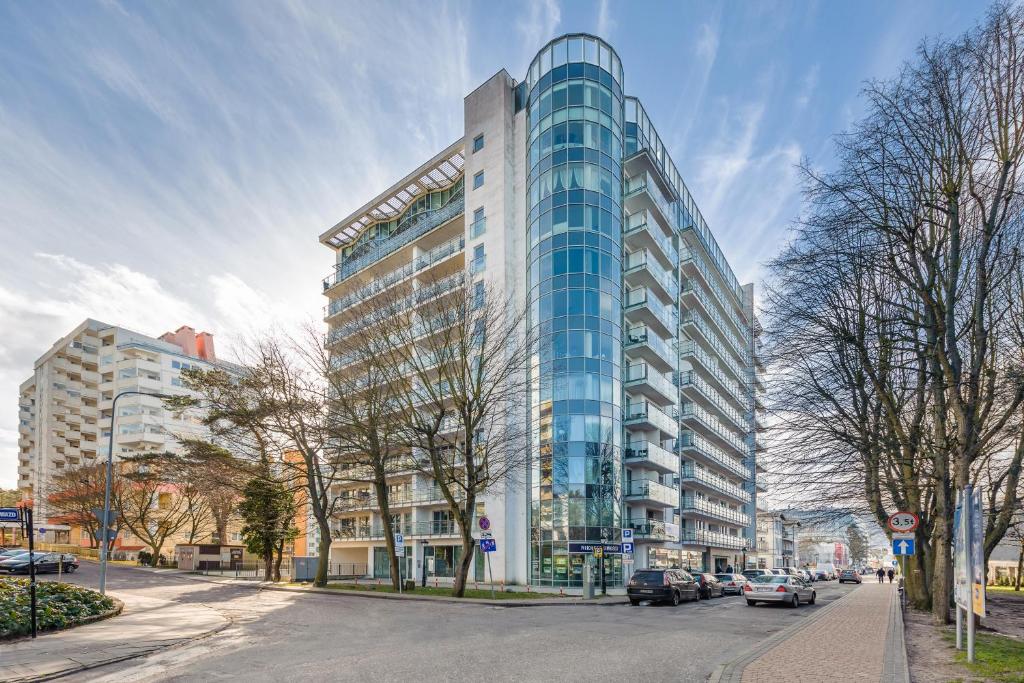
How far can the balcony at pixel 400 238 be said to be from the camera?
47.7m

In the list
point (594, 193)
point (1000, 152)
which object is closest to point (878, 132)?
point (1000, 152)

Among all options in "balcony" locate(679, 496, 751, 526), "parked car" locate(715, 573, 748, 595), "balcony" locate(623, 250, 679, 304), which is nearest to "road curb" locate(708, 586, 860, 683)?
"parked car" locate(715, 573, 748, 595)

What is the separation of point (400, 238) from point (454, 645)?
4105 cm

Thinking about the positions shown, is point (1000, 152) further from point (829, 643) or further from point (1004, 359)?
point (829, 643)

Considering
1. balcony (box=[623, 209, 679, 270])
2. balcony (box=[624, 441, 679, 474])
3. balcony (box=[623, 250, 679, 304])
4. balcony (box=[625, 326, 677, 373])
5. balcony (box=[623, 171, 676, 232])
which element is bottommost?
balcony (box=[624, 441, 679, 474])

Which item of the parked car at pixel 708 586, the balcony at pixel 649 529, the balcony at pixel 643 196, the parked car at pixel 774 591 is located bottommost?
the parked car at pixel 708 586

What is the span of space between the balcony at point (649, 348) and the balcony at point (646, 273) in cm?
353

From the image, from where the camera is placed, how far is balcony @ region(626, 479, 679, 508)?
4105 cm

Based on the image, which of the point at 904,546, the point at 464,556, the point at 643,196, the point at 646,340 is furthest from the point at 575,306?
the point at 904,546

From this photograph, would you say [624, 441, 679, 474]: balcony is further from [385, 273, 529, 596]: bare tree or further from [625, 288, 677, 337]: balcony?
[385, 273, 529, 596]: bare tree

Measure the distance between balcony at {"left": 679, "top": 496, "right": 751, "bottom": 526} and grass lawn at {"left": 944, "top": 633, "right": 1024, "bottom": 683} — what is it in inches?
1414

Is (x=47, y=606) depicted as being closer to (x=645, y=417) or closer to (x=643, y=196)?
(x=645, y=417)

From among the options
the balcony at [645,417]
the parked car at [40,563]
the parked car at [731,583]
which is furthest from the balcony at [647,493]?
the parked car at [40,563]

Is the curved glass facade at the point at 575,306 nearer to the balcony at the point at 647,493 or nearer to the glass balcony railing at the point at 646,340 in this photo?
the balcony at the point at 647,493
